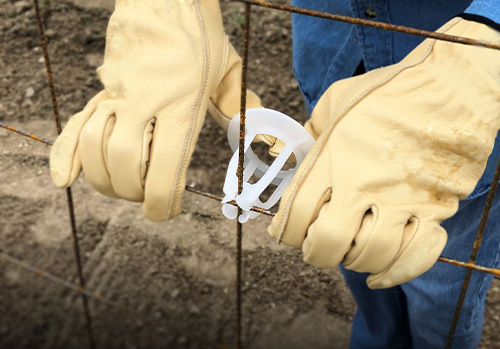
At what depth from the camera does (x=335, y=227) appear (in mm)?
993

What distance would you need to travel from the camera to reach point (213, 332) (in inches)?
86.5

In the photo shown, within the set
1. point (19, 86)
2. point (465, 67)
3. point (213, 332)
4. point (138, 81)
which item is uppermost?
point (465, 67)

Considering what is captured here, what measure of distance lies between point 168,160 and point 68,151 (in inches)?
7.2

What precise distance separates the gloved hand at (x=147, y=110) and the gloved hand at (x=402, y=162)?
23 centimetres

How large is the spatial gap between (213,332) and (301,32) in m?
1.17

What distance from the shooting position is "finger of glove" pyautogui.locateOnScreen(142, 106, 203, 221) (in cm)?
108

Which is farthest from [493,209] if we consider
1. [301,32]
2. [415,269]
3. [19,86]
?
[19,86]

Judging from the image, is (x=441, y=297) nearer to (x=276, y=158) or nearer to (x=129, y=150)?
(x=276, y=158)

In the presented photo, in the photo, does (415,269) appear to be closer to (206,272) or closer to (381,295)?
(381,295)

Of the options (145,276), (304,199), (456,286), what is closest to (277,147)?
(304,199)

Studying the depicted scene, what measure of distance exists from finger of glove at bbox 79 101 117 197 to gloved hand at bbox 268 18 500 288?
1.08ft

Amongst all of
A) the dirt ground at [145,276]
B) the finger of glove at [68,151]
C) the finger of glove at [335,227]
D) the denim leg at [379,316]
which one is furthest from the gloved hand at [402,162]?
the dirt ground at [145,276]

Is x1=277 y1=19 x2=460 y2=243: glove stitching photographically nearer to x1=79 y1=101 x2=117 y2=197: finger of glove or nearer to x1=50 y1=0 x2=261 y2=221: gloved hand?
x1=50 y1=0 x2=261 y2=221: gloved hand

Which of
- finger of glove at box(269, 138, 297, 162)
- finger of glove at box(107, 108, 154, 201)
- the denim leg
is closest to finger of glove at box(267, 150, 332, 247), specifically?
finger of glove at box(269, 138, 297, 162)
